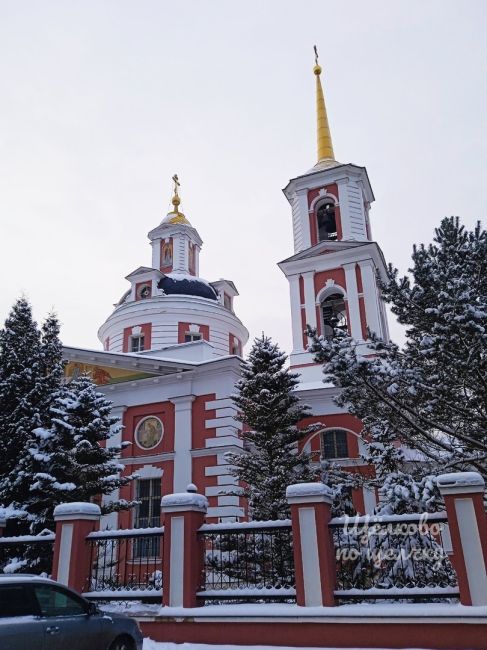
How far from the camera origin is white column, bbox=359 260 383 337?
2152 cm

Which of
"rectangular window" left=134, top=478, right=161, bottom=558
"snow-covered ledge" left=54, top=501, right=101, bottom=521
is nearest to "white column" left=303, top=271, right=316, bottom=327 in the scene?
"rectangular window" left=134, top=478, right=161, bottom=558

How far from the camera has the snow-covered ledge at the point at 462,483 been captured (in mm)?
7957

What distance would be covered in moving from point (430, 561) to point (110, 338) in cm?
2162

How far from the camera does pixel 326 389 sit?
19.8 meters

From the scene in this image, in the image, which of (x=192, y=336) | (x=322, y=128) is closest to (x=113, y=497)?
(x=192, y=336)

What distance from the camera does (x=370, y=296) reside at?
2178 centimetres

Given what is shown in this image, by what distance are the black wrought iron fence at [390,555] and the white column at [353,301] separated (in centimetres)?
1286

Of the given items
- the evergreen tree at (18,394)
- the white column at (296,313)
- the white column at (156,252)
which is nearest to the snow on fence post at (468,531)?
the evergreen tree at (18,394)

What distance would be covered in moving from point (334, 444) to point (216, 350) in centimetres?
894

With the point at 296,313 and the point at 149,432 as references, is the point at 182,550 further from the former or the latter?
the point at 296,313

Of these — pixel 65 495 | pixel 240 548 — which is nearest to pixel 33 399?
pixel 65 495

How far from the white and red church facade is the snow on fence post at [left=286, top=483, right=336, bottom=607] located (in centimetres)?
768

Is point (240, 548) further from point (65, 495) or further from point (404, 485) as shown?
point (65, 495)

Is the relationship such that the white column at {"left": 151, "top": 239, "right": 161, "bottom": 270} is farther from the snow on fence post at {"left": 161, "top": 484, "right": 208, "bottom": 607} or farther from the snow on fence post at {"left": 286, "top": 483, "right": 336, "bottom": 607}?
the snow on fence post at {"left": 286, "top": 483, "right": 336, "bottom": 607}
